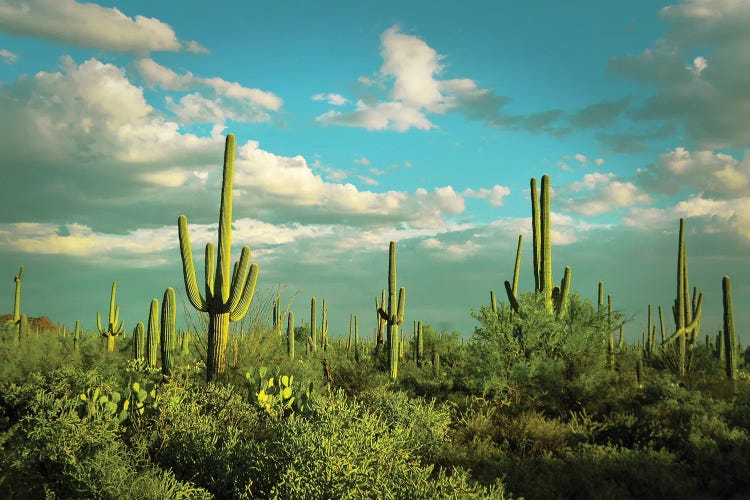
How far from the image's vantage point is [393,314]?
2178cm

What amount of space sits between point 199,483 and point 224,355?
304 inches

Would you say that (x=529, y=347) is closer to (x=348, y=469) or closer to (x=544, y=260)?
(x=544, y=260)

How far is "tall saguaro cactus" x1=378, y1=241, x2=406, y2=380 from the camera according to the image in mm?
21016

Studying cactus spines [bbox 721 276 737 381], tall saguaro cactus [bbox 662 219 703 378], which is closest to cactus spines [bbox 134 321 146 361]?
tall saguaro cactus [bbox 662 219 703 378]

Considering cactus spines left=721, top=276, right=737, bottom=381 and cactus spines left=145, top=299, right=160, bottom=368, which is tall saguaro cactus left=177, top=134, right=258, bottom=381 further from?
cactus spines left=721, top=276, right=737, bottom=381

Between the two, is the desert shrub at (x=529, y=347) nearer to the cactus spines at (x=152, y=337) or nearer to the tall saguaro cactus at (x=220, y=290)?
the tall saguaro cactus at (x=220, y=290)

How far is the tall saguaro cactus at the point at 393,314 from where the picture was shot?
68.9 ft

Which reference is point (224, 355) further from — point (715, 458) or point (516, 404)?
point (715, 458)

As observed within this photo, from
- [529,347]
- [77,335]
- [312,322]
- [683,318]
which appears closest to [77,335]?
[77,335]

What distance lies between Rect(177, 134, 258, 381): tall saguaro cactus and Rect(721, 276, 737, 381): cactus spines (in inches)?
633

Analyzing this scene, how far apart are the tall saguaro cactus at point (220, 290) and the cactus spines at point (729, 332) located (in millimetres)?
16084

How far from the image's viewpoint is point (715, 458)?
35.1ft

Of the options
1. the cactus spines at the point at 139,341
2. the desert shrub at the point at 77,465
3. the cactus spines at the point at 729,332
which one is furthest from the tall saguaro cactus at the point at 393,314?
the desert shrub at the point at 77,465

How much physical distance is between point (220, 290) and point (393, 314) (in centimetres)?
847
